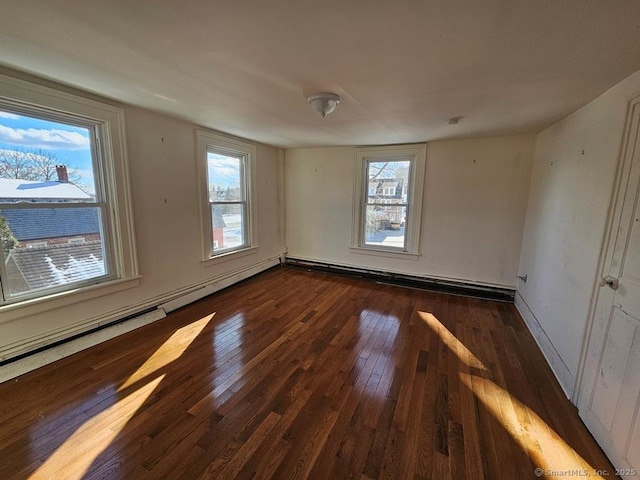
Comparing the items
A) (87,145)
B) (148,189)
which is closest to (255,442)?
(148,189)

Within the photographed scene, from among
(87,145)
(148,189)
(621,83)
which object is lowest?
(148,189)

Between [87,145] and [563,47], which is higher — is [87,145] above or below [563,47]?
below

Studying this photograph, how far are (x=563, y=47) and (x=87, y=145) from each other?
358 centimetres

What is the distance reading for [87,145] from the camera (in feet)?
8.02

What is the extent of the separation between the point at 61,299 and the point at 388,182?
4200mm

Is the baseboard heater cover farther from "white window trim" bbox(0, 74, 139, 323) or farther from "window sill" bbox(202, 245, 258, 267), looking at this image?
"white window trim" bbox(0, 74, 139, 323)

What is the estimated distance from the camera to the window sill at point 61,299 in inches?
80.6

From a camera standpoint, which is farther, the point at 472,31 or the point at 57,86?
the point at 57,86

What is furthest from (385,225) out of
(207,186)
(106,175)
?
(106,175)

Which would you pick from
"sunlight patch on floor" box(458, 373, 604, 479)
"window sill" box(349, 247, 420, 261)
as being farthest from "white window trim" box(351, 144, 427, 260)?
"sunlight patch on floor" box(458, 373, 604, 479)

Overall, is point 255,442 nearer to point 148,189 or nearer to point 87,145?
point 148,189

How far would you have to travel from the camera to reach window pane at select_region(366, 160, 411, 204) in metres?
4.22

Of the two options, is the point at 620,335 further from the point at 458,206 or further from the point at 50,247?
the point at 50,247

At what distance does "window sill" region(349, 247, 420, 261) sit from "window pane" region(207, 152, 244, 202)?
216cm
